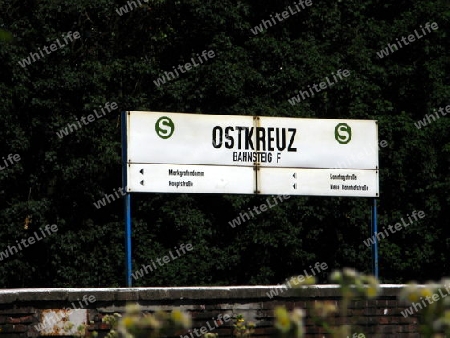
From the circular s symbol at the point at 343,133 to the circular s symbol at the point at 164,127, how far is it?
86.6 inches

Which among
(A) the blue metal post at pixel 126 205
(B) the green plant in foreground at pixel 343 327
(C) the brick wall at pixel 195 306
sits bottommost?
(B) the green plant in foreground at pixel 343 327

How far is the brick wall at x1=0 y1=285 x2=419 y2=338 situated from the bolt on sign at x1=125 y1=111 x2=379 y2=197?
299 cm

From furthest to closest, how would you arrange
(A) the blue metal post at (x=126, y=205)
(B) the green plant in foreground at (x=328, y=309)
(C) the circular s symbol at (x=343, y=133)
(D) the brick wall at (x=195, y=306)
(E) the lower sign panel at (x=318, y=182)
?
(C) the circular s symbol at (x=343, y=133) → (E) the lower sign panel at (x=318, y=182) → (A) the blue metal post at (x=126, y=205) → (D) the brick wall at (x=195, y=306) → (B) the green plant in foreground at (x=328, y=309)

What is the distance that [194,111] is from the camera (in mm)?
18844

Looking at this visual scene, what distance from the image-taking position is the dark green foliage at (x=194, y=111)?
18.2m

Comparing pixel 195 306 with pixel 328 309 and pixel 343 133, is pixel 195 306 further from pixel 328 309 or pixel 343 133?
pixel 328 309

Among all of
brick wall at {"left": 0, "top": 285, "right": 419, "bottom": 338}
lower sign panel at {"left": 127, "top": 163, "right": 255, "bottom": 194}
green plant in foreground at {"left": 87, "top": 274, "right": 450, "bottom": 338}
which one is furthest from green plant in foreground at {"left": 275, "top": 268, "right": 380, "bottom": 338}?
lower sign panel at {"left": 127, "top": 163, "right": 255, "bottom": 194}

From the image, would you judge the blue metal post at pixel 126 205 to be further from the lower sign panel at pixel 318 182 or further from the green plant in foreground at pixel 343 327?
the green plant in foreground at pixel 343 327

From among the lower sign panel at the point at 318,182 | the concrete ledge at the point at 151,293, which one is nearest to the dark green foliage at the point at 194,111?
the lower sign panel at the point at 318,182

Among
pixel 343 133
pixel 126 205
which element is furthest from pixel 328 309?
pixel 343 133

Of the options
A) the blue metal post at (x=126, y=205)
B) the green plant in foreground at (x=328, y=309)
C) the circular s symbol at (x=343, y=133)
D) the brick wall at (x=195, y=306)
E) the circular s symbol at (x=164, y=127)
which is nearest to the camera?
the green plant in foreground at (x=328, y=309)

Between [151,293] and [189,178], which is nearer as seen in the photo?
[151,293]

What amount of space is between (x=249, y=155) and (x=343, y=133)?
4.18ft

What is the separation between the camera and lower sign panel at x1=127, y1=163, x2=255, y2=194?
38.3 feet
